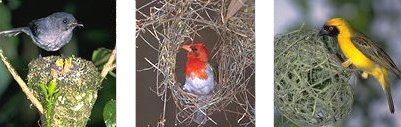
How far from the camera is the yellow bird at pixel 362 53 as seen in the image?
268 cm

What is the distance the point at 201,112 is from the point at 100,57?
16.0 inches

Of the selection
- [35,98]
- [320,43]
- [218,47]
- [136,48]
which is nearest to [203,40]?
[218,47]

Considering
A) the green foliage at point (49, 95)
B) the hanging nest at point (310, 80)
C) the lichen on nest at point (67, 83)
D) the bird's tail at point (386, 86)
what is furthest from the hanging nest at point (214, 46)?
the bird's tail at point (386, 86)

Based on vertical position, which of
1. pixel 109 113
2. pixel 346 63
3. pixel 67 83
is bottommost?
pixel 109 113

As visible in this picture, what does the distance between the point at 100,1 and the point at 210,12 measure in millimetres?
389

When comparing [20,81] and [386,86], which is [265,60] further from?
[20,81]

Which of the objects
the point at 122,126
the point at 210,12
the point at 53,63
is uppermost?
the point at 210,12

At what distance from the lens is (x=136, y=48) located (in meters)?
2.76

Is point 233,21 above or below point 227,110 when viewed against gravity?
above

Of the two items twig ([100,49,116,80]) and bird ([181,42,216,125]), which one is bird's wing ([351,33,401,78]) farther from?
twig ([100,49,116,80])

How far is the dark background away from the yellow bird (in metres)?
0.76

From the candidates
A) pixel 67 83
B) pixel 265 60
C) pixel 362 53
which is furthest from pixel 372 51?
pixel 67 83

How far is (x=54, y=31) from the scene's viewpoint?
2.74 m

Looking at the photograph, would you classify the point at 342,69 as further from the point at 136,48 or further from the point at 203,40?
the point at 136,48
